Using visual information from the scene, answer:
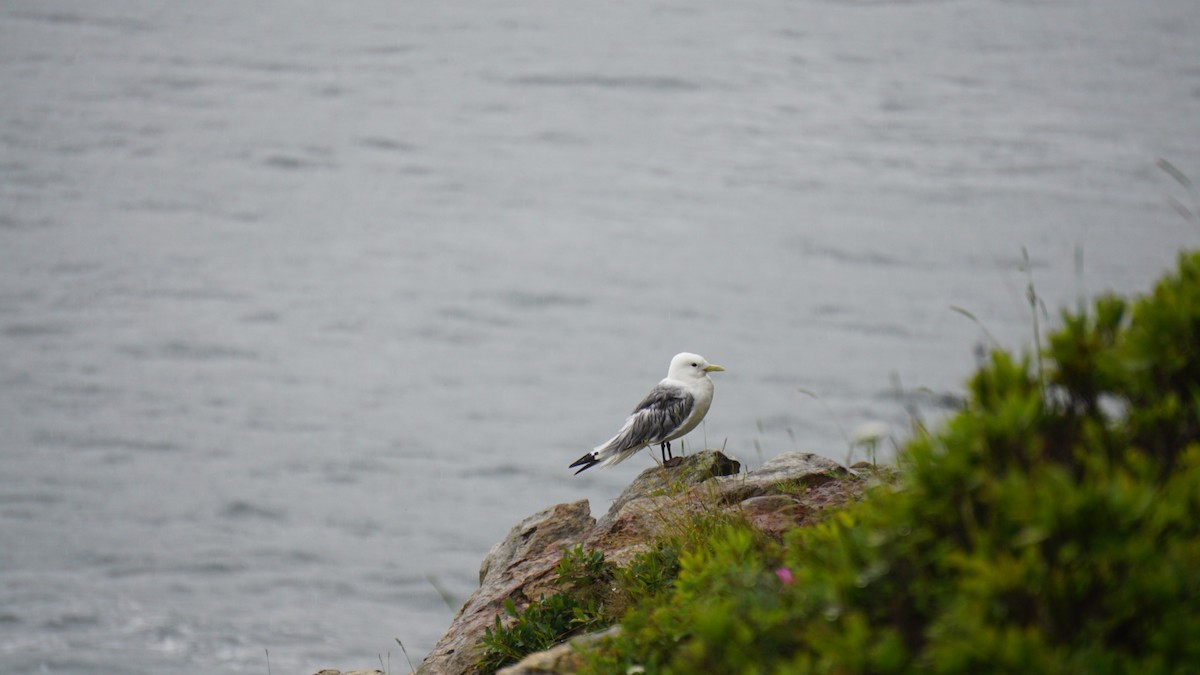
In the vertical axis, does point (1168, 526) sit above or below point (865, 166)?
above

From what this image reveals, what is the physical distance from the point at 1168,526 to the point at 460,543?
105ft

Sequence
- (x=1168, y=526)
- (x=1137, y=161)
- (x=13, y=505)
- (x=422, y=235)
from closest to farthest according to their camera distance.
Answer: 1. (x=1168, y=526)
2. (x=13, y=505)
3. (x=1137, y=161)
4. (x=422, y=235)

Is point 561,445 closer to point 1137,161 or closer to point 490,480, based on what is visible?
point 490,480

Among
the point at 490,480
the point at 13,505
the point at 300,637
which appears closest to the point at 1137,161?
Answer: the point at 490,480

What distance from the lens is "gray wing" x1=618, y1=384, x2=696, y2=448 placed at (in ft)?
26.8

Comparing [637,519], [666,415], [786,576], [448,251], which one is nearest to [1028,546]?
[786,576]

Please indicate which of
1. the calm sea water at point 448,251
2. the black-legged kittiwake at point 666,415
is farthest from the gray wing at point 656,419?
the calm sea water at point 448,251

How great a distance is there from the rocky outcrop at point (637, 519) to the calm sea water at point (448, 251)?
21.3m

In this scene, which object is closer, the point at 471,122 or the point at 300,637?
the point at 300,637

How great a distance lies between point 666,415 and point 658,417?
0.20ft

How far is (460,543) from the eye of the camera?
111 ft

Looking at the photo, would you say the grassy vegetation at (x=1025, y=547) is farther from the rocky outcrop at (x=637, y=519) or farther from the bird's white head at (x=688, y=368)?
the bird's white head at (x=688, y=368)

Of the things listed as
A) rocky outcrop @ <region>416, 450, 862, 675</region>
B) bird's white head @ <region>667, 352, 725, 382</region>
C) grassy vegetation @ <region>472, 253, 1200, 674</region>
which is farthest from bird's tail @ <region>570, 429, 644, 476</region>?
grassy vegetation @ <region>472, 253, 1200, 674</region>

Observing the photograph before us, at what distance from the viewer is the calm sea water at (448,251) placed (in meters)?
34.5
